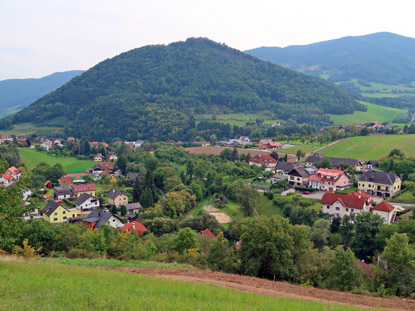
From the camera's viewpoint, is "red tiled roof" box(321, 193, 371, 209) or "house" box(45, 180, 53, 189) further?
"house" box(45, 180, 53, 189)

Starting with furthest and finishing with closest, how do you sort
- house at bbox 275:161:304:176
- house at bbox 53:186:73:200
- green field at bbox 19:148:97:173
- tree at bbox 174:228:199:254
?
1. green field at bbox 19:148:97:173
2. house at bbox 275:161:304:176
3. house at bbox 53:186:73:200
4. tree at bbox 174:228:199:254

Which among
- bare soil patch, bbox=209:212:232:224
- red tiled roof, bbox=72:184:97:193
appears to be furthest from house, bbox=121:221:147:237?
red tiled roof, bbox=72:184:97:193

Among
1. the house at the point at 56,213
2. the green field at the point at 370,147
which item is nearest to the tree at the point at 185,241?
the house at the point at 56,213

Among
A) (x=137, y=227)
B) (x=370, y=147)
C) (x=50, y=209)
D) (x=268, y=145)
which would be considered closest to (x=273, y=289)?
(x=137, y=227)

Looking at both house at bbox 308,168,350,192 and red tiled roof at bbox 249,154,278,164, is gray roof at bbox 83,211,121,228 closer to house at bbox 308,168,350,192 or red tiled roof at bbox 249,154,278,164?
house at bbox 308,168,350,192

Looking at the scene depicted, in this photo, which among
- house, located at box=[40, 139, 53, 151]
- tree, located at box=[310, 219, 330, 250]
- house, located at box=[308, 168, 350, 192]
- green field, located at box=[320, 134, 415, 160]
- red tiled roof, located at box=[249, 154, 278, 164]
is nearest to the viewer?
tree, located at box=[310, 219, 330, 250]
